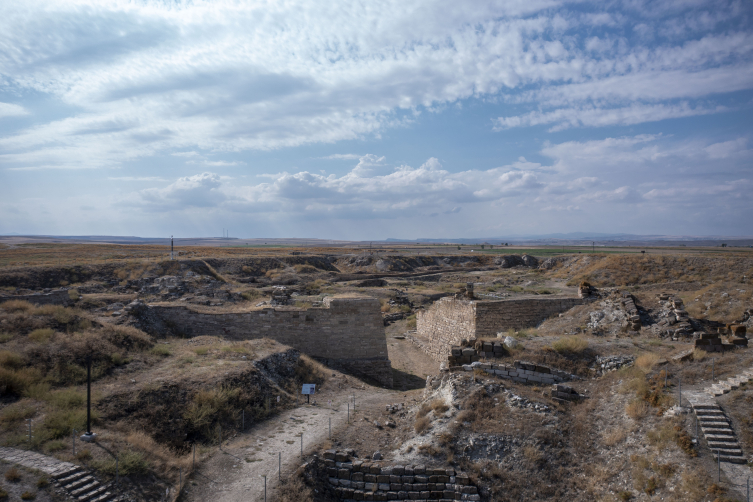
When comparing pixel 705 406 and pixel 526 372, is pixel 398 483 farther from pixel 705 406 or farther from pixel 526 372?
pixel 705 406

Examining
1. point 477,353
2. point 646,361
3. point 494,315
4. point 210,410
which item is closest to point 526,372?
point 477,353

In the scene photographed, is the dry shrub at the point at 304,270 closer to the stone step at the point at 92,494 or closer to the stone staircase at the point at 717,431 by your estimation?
the stone step at the point at 92,494

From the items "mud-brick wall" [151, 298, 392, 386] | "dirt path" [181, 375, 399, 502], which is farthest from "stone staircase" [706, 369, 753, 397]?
"mud-brick wall" [151, 298, 392, 386]

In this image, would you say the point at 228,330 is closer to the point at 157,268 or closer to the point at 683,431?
the point at 683,431

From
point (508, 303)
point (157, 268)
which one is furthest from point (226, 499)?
point (157, 268)

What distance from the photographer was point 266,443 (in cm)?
1057

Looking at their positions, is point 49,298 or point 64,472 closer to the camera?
point 64,472

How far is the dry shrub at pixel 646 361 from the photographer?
11.6 m

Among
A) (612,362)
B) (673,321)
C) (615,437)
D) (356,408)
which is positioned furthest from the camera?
(673,321)

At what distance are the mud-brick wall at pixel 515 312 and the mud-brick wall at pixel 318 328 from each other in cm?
522

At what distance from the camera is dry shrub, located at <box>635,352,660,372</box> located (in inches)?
458

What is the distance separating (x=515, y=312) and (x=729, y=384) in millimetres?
10782

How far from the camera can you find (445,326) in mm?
23688

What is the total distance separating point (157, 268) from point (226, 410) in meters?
28.5
